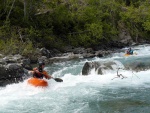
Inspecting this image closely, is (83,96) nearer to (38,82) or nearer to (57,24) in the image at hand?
(38,82)

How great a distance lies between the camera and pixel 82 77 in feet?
45.4

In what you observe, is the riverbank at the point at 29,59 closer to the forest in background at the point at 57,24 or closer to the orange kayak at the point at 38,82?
the forest in background at the point at 57,24

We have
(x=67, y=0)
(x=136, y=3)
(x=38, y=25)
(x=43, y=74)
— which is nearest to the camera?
(x=43, y=74)

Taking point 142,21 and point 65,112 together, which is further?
point 142,21

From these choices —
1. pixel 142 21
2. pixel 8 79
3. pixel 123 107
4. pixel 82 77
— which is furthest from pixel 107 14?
pixel 123 107

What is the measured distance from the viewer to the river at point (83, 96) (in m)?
8.59

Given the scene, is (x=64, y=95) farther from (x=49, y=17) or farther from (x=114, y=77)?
(x=49, y=17)

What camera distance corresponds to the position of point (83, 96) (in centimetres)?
1002

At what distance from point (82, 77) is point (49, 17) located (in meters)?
13.7

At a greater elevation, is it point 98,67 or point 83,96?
point 98,67

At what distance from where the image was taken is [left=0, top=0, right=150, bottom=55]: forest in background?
72.4 feet

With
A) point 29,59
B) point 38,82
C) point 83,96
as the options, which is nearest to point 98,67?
point 38,82

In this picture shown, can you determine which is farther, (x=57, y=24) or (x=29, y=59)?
(x=57, y=24)

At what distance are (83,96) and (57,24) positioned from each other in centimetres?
1763
